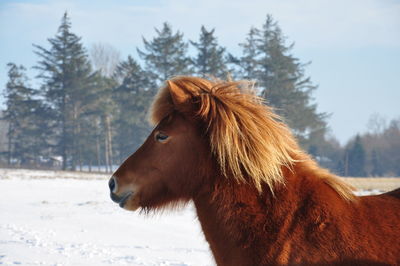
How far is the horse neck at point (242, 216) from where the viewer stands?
8.16 feet

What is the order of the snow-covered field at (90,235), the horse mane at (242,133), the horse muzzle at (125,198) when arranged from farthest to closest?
the snow-covered field at (90,235)
the horse muzzle at (125,198)
the horse mane at (242,133)

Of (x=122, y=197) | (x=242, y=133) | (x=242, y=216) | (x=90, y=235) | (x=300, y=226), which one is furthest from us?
(x=90, y=235)

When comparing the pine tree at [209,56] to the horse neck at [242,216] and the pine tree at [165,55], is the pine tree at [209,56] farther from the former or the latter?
the horse neck at [242,216]

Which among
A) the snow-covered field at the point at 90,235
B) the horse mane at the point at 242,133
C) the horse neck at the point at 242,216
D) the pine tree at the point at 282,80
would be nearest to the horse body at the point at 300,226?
the horse neck at the point at 242,216

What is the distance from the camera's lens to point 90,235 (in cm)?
868

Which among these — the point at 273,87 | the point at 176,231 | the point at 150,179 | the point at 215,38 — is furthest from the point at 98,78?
the point at 150,179

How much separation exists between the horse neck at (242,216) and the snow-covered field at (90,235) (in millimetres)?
977

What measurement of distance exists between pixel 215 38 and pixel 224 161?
3129cm

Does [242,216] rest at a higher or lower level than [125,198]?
lower

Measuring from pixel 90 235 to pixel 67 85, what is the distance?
1163 inches

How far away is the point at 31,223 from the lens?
981 cm

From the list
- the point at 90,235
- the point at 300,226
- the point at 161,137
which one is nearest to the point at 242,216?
the point at 300,226

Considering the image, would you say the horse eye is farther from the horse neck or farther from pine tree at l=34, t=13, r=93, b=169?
pine tree at l=34, t=13, r=93, b=169

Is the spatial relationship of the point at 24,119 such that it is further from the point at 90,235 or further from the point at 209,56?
the point at 90,235
